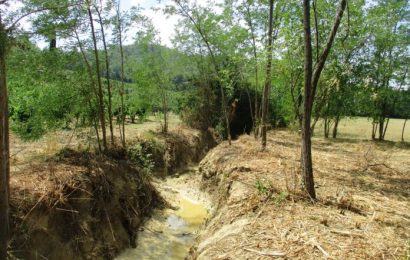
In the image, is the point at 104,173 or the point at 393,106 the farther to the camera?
the point at 393,106

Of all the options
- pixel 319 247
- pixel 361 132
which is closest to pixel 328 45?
pixel 319 247

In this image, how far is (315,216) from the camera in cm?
447

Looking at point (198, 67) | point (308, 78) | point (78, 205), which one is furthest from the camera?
point (198, 67)

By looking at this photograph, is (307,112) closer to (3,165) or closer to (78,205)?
(3,165)

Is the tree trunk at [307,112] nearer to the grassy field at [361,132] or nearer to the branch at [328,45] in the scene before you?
the branch at [328,45]

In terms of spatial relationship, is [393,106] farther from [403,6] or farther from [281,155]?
[281,155]

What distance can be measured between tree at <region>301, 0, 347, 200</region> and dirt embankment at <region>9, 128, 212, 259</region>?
3922 millimetres

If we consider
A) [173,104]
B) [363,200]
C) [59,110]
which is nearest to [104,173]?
[59,110]

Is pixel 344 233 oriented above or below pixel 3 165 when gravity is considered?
below

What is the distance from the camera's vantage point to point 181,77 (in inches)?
730

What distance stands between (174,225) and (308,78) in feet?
16.8

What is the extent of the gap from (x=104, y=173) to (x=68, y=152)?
1.08m

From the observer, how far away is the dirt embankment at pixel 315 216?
372cm

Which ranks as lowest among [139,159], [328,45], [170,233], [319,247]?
[170,233]
